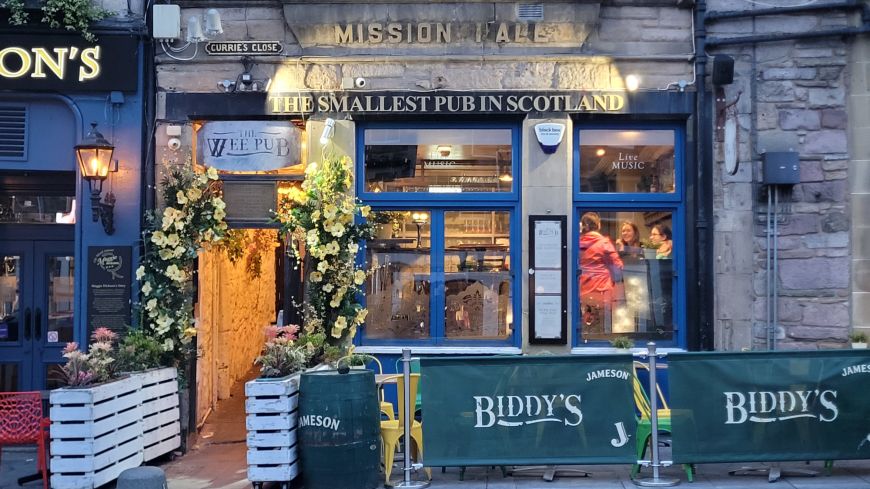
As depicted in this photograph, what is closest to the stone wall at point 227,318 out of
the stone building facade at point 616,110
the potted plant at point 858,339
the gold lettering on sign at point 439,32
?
the stone building facade at point 616,110

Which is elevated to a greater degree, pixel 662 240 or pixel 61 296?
pixel 662 240

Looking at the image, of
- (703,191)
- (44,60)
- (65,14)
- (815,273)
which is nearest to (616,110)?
(703,191)

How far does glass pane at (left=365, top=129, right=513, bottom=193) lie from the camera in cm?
983

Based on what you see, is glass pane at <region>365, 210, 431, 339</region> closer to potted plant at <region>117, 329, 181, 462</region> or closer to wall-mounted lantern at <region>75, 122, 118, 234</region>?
potted plant at <region>117, 329, 181, 462</region>

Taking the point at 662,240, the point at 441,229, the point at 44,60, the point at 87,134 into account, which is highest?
the point at 44,60

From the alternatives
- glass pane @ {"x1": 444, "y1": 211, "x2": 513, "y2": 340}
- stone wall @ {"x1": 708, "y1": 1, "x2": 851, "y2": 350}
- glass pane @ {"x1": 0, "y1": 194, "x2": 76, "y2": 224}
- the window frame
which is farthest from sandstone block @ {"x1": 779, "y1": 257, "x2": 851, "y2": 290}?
glass pane @ {"x1": 0, "y1": 194, "x2": 76, "y2": 224}

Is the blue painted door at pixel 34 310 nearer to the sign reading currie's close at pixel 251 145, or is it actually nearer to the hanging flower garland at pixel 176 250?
the hanging flower garland at pixel 176 250

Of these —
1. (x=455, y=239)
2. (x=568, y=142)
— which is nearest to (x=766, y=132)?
(x=568, y=142)

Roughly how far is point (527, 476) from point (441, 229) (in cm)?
329

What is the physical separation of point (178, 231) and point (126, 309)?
1.17 m

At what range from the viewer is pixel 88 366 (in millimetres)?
7523

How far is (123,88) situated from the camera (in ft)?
31.6

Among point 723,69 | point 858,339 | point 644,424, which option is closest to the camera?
point 644,424

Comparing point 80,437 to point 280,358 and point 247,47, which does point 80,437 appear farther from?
point 247,47
